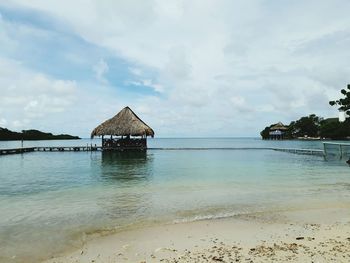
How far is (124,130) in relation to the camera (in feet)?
126

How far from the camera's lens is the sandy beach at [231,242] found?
16.6 ft

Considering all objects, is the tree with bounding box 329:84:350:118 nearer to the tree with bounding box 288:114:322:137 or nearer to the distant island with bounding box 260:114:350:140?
the distant island with bounding box 260:114:350:140

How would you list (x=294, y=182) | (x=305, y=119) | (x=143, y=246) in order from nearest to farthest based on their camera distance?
(x=143, y=246)
(x=294, y=182)
(x=305, y=119)

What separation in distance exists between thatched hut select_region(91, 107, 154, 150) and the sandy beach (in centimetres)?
3078

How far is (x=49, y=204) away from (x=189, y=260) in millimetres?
6376

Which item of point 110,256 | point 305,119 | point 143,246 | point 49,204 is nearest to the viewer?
point 110,256

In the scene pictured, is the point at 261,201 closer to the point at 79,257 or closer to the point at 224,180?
the point at 224,180

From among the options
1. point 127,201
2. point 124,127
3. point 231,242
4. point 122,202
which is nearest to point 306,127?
point 124,127

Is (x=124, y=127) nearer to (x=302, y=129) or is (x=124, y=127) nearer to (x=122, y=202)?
(x=122, y=202)

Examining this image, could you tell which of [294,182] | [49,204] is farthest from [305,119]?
[49,204]

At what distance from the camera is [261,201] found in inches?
405

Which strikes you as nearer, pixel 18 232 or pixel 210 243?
pixel 210 243

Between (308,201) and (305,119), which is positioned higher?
(305,119)

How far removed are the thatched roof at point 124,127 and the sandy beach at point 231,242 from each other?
100 ft
